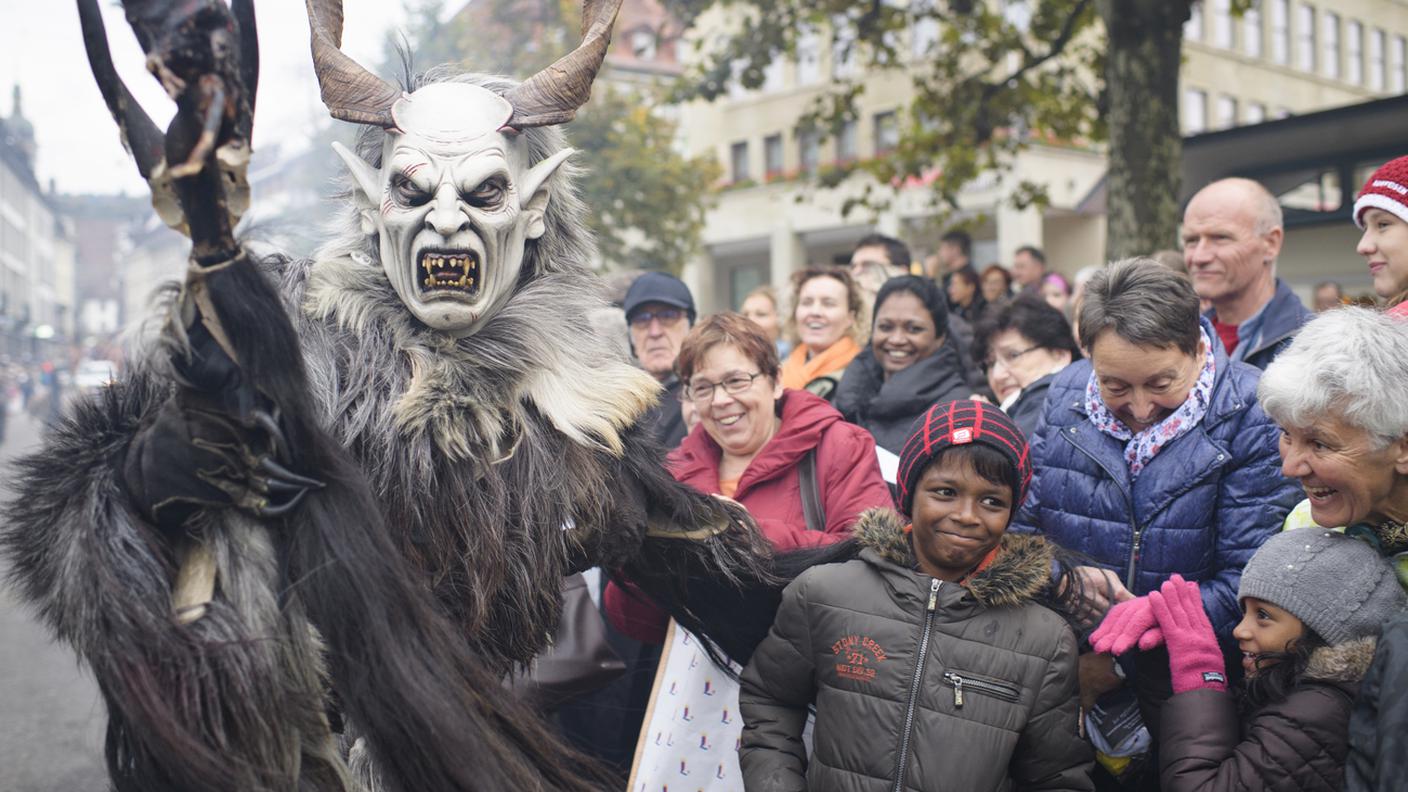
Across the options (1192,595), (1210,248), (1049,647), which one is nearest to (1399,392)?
(1192,595)

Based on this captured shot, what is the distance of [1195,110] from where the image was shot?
28922 mm

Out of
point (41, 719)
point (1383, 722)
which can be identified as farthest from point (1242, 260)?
point (41, 719)

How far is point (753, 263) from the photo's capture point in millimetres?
31078

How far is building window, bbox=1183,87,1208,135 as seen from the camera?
28.6 meters

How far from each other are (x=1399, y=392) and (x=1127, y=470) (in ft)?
2.30

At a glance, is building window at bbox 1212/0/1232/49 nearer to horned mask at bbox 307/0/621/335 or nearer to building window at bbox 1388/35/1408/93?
building window at bbox 1388/35/1408/93

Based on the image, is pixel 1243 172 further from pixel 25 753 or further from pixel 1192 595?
pixel 25 753

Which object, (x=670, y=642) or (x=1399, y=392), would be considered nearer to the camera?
(x=1399, y=392)

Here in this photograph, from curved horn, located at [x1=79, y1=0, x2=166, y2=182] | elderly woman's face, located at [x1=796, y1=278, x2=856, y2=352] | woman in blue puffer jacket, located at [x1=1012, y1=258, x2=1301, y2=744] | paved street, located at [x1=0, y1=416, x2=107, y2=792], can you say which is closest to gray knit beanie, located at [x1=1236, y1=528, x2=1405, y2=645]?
woman in blue puffer jacket, located at [x1=1012, y1=258, x2=1301, y2=744]

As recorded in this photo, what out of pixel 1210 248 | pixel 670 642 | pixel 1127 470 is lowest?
pixel 670 642

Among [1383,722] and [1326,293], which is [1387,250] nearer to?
[1383,722]

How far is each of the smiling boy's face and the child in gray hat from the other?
40cm

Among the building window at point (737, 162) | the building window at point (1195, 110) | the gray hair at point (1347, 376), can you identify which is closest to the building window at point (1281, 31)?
the building window at point (1195, 110)

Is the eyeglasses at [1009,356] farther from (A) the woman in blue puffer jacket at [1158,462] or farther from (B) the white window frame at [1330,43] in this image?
(B) the white window frame at [1330,43]
